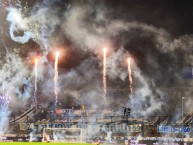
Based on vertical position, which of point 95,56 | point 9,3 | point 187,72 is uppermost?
point 9,3

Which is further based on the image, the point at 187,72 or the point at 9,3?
the point at 9,3

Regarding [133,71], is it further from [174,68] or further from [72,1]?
[72,1]

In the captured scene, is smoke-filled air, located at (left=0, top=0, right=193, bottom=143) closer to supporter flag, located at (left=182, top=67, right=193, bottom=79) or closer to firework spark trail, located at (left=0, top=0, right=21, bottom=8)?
firework spark trail, located at (left=0, top=0, right=21, bottom=8)

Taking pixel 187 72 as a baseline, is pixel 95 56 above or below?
above

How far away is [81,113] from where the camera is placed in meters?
24.1

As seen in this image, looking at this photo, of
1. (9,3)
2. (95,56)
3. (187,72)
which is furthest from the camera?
(9,3)

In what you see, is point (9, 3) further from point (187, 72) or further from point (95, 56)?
point (187, 72)

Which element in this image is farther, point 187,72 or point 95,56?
point 95,56

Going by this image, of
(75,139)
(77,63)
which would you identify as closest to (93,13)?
(77,63)

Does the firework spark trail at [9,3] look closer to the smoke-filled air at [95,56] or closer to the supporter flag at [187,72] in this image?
the smoke-filled air at [95,56]

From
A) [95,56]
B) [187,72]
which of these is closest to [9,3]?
[95,56]

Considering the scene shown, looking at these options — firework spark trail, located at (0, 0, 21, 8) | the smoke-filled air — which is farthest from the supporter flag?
firework spark trail, located at (0, 0, 21, 8)

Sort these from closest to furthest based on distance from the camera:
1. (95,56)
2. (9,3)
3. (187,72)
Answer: (187,72) → (95,56) → (9,3)

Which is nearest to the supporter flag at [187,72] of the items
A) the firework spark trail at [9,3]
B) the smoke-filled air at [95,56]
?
the smoke-filled air at [95,56]
